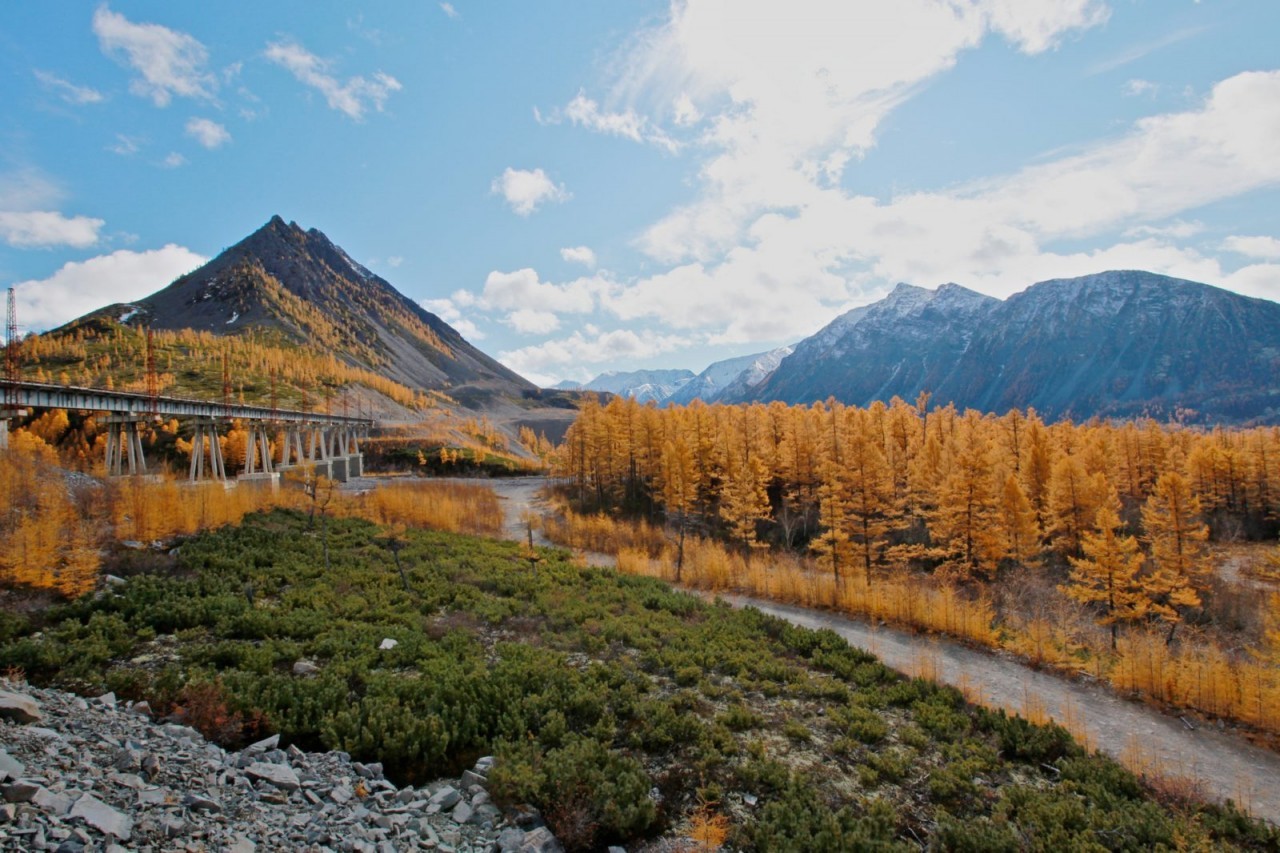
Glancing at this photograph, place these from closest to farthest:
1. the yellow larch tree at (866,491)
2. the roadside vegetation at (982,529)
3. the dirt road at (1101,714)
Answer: the dirt road at (1101,714), the roadside vegetation at (982,529), the yellow larch tree at (866,491)

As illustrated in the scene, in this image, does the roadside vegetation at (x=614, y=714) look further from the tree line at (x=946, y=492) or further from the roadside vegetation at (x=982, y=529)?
the tree line at (x=946, y=492)

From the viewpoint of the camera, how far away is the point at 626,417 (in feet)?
189

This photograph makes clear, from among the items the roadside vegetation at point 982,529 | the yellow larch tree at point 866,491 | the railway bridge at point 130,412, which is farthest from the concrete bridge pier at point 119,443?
the yellow larch tree at point 866,491

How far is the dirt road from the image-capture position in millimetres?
12047

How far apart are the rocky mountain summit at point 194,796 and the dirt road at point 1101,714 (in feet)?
42.4

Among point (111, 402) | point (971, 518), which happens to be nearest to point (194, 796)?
point (971, 518)

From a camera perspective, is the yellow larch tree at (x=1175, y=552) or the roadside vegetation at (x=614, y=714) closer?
the roadside vegetation at (x=614, y=714)

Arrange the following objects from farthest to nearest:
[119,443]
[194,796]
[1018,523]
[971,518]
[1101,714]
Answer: [119,443]
[1018,523]
[971,518]
[1101,714]
[194,796]

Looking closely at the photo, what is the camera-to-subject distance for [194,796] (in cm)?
703

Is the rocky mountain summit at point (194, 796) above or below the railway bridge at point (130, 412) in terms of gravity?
below

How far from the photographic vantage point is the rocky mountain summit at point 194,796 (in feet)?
19.7

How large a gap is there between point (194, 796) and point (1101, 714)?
19.5 metres

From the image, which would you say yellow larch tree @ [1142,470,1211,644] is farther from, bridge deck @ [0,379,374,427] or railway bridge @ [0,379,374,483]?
bridge deck @ [0,379,374,427]

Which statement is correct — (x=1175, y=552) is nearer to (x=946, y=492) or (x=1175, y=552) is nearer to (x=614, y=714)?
Result: (x=946, y=492)
